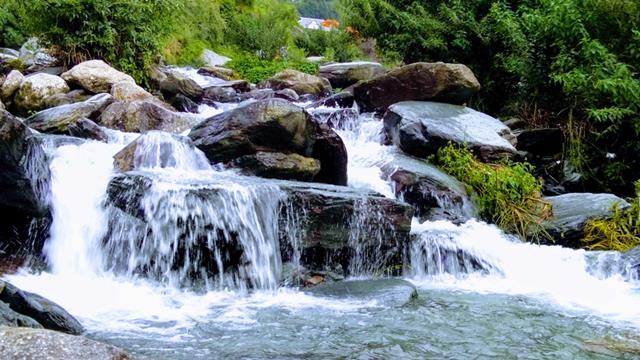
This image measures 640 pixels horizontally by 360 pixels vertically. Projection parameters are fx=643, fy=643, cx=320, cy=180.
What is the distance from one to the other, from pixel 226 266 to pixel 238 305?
2.46 ft

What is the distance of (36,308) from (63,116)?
5514 millimetres

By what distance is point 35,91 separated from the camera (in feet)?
35.2

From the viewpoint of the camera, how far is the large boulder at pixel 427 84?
37.0 ft

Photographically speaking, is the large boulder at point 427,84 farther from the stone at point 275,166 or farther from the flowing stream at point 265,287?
the stone at point 275,166

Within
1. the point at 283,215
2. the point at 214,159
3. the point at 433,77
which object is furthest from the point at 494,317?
the point at 433,77

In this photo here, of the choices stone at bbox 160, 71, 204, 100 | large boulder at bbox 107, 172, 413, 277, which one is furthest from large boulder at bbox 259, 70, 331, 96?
large boulder at bbox 107, 172, 413, 277

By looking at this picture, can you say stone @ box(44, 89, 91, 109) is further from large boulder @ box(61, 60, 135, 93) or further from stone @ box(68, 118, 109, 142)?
stone @ box(68, 118, 109, 142)

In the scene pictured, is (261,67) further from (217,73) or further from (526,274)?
(526,274)

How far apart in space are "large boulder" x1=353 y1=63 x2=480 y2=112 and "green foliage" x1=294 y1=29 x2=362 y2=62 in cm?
859

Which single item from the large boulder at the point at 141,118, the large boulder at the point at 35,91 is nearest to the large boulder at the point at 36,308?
the large boulder at the point at 141,118

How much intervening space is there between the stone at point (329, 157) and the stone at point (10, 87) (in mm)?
5617

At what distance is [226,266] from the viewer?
6238mm

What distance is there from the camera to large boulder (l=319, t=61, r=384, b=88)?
1614 cm

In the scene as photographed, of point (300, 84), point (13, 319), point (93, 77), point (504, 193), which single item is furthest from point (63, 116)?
point (300, 84)
